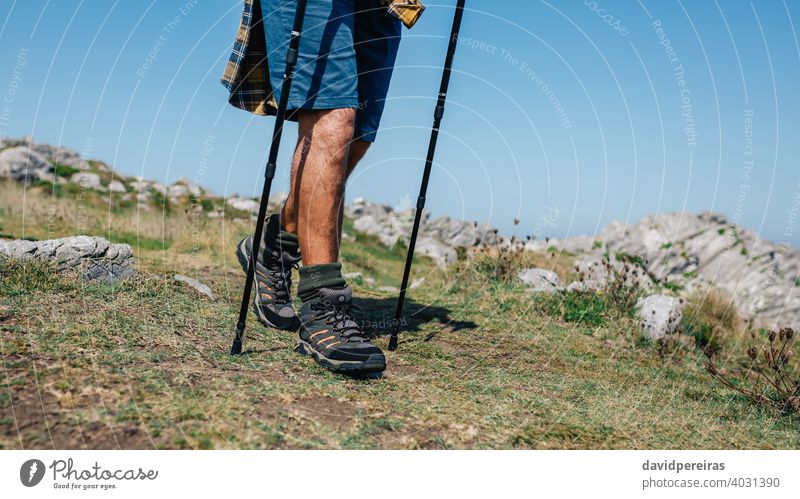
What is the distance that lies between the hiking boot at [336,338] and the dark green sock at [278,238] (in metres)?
0.67

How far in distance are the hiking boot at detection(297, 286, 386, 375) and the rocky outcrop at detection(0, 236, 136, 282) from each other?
1709 millimetres

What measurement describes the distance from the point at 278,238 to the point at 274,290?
1.11ft

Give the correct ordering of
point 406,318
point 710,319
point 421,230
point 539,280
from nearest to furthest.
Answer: point 406,318, point 710,319, point 539,280, point 421,230

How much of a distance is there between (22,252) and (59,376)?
216cm

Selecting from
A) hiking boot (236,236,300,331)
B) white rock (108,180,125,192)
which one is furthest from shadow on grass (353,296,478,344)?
white rock (108,180,125,192)

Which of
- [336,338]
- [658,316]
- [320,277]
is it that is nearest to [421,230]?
[658,316]

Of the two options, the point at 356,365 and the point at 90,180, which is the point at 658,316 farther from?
the point at 90,180

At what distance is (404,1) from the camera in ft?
10.6

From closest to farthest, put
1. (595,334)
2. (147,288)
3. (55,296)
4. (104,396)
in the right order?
(104,396) → (55,296) → (147,288) → (595,334)

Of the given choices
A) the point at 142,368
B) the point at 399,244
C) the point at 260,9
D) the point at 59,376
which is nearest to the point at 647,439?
the point at 142,368

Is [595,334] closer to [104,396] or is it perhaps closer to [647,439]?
[647,439]

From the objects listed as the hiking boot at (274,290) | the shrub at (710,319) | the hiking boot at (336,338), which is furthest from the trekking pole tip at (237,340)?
the shrub at (710,319)

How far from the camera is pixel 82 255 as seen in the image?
13.6 ft

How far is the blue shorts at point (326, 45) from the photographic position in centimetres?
308
